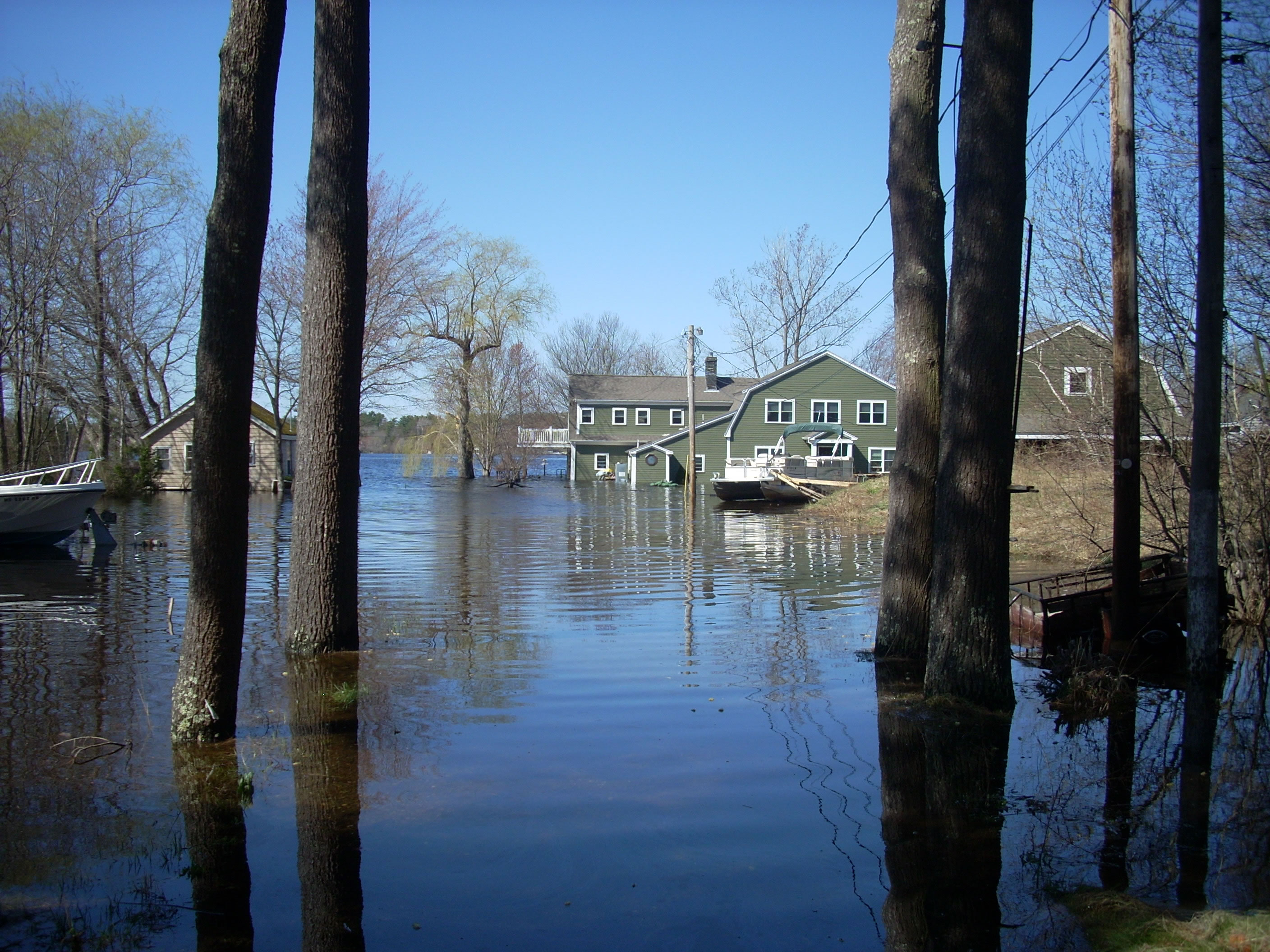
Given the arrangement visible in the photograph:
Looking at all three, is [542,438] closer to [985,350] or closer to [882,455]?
[882,455]

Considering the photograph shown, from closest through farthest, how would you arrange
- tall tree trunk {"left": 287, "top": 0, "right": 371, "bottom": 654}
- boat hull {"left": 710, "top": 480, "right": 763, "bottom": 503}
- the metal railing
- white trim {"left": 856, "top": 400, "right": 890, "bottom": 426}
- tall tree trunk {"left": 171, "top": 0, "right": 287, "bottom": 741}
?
tall tree trunk {"left": 171, "top": 0, "right": 287, "bottom": 741} → tall tree trunk {"left": 287, "top": 0, "right": 371, "bottom": 654} → the metal railing → boat hull {"left": 710, "top": 480, "right": 763, "bottom": 503} → white trim {"left": 856, "top": 400, "right": 890, "bottom": 426}

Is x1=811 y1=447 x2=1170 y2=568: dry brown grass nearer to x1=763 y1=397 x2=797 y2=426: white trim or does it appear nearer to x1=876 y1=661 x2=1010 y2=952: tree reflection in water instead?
x1=876 y1=661 x2=1010 y2=952: tree reflection in water

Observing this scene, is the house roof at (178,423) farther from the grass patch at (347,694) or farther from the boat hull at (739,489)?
the grass patch at (347,694)

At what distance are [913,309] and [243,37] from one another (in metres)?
5.44

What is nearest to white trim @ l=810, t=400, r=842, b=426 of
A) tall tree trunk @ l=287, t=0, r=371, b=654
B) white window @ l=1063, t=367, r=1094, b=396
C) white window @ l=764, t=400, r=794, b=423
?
white window @ l=764, t=400, r=794, b=423

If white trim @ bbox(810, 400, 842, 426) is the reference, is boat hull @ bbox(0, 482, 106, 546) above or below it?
below

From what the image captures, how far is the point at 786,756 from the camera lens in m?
6.08

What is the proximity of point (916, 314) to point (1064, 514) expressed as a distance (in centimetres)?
1302

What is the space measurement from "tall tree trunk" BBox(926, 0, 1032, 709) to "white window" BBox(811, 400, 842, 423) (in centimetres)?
4390

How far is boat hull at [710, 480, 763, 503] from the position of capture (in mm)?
40594

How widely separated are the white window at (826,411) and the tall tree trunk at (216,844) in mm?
46184

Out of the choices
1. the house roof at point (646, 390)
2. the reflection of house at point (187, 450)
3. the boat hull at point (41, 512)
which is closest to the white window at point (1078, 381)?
the boat hull at point (41, 512)

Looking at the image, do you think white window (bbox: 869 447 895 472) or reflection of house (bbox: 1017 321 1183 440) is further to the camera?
white window (bbox: 869 447 895 472)

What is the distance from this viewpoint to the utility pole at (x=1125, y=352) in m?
8.77
